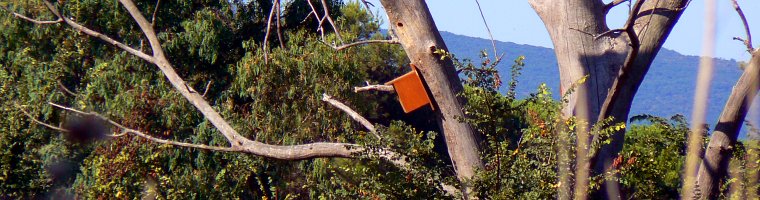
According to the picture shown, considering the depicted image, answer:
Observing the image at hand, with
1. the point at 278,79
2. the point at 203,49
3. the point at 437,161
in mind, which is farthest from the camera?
the point at 203,49

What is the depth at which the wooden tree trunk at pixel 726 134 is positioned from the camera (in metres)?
4.17

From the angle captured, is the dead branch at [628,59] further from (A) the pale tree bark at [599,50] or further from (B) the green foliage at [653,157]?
(A) the pale tree bark at [599,50]

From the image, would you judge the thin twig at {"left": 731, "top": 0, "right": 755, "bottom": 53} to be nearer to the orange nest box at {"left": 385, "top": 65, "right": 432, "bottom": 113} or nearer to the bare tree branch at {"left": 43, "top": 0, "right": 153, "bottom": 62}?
the orange nest box at {"left": 385, "top": 65, "right": 432, "bottom": 113}

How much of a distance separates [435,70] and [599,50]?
0.79 meters

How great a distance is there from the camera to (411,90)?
466 cm

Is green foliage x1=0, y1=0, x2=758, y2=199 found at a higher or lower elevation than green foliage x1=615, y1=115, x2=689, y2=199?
higher

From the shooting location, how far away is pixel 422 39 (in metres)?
4.48

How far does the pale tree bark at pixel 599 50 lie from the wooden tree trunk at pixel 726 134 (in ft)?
1.38

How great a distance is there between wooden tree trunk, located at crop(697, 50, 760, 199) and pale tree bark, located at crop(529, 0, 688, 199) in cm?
42

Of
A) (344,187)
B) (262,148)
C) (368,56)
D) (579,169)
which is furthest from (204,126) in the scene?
(579,169)

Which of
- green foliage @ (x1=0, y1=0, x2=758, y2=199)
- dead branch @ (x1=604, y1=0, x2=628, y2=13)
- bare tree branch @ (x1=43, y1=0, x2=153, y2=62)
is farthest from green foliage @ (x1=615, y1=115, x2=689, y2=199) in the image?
bare tree branch @ (x1=43, y1=0, x2=153, y2=62)

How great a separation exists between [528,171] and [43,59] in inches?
513

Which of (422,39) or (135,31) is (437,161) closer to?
(422,39)

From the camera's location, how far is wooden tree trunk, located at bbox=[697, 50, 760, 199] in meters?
4.17
